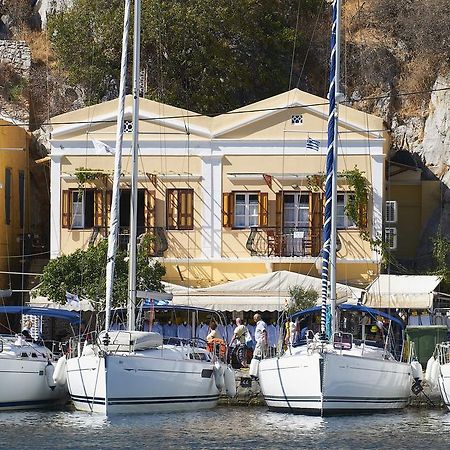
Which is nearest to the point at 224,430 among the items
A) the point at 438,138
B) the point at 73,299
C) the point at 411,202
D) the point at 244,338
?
the point at 244,338

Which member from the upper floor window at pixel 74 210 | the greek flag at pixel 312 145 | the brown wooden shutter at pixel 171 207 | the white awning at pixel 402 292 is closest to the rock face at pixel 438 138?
the greek flag at pixel 312 145

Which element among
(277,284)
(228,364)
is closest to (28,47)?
(277,284)

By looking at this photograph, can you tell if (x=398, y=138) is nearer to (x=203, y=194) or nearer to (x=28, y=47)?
(x=203, y=194)

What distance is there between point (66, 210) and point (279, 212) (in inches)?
312

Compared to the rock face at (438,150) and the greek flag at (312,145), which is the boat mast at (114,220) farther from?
the rock face at (438,150)

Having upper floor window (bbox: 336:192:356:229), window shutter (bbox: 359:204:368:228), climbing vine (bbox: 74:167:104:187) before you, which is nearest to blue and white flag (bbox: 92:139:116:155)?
climbing vine (bbox: 74:167:104:187)

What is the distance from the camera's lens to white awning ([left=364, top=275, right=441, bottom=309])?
139 ft

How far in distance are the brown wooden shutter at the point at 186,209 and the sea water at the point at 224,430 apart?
13.6 meters

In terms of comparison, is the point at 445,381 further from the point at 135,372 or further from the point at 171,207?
the point at 171,207

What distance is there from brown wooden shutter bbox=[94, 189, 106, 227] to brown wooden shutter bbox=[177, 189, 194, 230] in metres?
2.82

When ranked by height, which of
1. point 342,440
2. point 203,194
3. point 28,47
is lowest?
point 342,440

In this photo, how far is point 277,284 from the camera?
1725 inches

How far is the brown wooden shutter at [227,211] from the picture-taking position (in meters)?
48.4

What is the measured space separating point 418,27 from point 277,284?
2077cm
